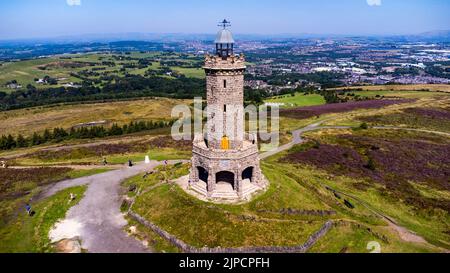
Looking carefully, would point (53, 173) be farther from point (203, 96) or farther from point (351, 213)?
point (203, 96)

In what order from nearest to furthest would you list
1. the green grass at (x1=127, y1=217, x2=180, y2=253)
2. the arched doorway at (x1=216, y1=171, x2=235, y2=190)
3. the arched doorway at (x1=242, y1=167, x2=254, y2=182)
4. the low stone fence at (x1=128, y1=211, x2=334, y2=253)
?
the low stone fence at (x1=128, y1=211, x2=334, y2=253) → the green grass at (x1=127, y1=217, x2=180, y2=253) → the arched doorway at (x1=216, y1=171, x2=235, y2=190) → the arched doorway at (x1=242, y1=167, x2=254, y2=182)

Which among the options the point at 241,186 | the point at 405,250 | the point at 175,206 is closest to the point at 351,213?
the point at 405,250

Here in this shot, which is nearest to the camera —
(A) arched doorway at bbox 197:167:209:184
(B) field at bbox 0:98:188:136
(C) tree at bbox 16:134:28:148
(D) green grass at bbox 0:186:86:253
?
(D) green grass at bbox 0:186:86:253

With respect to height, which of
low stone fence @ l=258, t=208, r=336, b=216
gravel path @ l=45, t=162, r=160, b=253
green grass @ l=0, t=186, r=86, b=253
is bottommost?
green grass @ l=0, t=186, r=86, b=253

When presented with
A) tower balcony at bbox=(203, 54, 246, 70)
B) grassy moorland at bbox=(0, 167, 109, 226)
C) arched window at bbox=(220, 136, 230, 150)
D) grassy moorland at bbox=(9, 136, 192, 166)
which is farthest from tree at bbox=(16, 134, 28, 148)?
tower balcony at bbox=(203, 54, 246, 70)

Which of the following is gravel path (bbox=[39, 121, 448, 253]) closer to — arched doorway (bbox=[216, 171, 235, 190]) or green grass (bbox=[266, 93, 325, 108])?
arched doorway (bbox=[216, 171, 235, 190])
